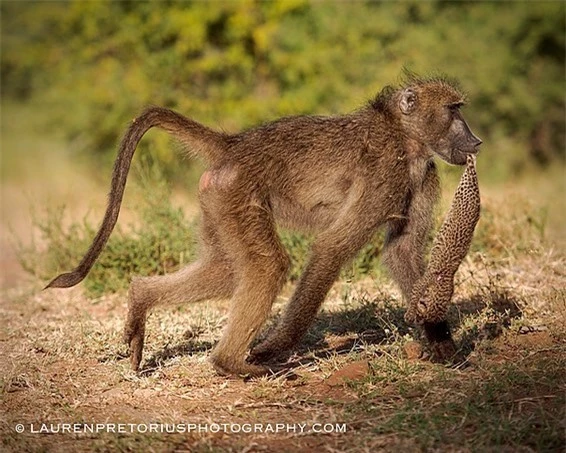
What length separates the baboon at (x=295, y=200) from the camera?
4559 mm

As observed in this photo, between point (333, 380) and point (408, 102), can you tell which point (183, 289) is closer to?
point (333, 380)

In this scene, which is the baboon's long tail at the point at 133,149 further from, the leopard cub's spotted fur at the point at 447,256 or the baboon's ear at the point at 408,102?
the leopard cub's spotted fur at the point at 447,256

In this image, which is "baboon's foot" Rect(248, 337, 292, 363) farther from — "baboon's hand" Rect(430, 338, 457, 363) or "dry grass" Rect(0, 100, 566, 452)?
"baboon's hand" Rect(430, 338, 457, 363)

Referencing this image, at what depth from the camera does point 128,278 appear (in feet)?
22.5

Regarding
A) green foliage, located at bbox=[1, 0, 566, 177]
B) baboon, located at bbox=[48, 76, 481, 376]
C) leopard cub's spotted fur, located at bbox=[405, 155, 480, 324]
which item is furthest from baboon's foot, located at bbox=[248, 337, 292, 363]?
green foliage, located at bbox=[1, 0, 566, 177]

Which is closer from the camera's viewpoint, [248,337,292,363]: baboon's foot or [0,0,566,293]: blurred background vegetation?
[248,337,292,363]: baboon's foot

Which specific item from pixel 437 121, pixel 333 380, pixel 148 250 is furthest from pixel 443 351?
pixel 148 250

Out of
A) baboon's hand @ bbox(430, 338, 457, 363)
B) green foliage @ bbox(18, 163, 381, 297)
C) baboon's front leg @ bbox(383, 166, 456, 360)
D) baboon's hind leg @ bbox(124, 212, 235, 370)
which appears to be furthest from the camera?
green foliage @ bbox(18, 163, 381, 297)

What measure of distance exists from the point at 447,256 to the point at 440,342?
1.56ft

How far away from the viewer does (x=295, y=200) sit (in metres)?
4.91

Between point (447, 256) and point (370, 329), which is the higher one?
point (447, 256)

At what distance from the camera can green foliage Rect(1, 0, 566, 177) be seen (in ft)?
38.5

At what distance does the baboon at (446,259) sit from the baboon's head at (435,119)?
0.38 m

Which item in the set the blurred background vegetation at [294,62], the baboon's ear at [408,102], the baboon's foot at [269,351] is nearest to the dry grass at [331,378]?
the baboon's foot at [269,351]
